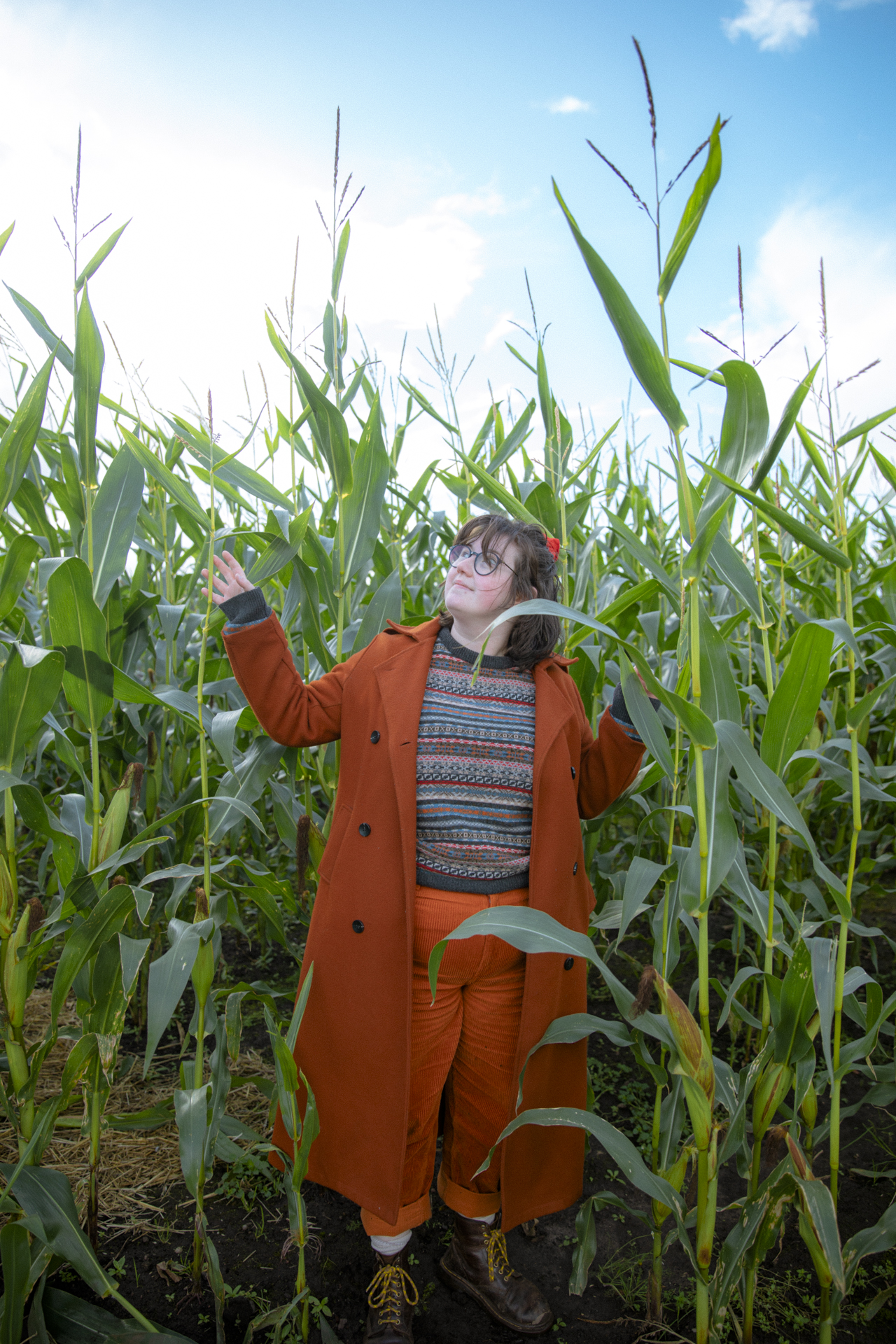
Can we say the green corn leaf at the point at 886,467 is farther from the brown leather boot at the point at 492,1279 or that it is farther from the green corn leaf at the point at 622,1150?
the brown leather boot at the point at 492,1279

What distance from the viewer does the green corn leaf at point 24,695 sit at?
127 centimetres

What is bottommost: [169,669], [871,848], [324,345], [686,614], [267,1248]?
[267,1248]

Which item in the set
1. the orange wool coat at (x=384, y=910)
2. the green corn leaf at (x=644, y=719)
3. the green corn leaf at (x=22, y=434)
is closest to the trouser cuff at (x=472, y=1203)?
the orange wool coat at (x=384, y=910)

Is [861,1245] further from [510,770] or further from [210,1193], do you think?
[210,1193]

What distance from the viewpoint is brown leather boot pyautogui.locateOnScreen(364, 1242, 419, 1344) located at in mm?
1468

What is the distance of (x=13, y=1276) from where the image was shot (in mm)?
1186

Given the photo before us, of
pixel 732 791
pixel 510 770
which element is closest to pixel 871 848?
pixel 732 791

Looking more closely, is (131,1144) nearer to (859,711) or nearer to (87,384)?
(87,384)

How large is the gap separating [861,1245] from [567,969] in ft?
2.14

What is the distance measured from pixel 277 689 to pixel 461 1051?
0.89 meters

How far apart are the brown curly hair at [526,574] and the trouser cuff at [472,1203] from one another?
45.4 inches

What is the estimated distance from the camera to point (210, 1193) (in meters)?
1.80

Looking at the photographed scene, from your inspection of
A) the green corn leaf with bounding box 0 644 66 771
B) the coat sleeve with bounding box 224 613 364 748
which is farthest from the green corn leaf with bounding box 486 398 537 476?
the green corn leaf with bounding box 0 644 66 771

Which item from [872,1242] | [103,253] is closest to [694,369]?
[103,253]
